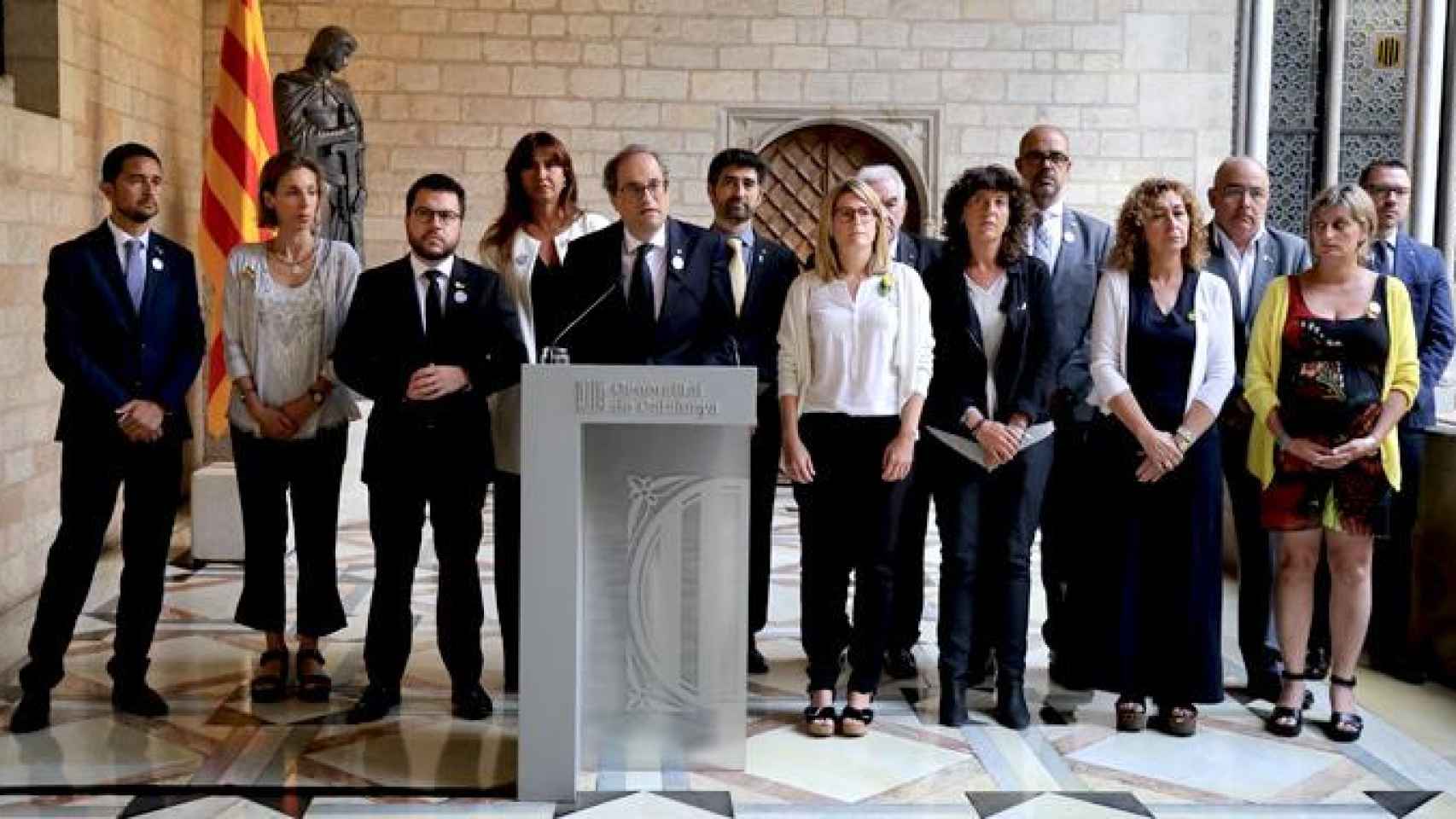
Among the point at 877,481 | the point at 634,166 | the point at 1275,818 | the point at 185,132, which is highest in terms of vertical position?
the point at 185,132

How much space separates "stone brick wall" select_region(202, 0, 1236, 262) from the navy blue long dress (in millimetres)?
5778

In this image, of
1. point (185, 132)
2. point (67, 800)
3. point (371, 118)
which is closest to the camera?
point (67, 800)

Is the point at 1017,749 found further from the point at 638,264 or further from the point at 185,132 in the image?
the point at 185,132

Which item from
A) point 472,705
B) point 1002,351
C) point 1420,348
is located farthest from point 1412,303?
point 472,705

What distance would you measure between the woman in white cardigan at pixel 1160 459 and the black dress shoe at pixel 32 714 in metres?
2.95

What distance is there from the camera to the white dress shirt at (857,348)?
3986 millimetres

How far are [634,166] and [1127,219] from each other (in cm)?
141

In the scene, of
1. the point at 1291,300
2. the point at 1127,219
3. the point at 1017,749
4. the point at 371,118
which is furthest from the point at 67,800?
the point at 371,118

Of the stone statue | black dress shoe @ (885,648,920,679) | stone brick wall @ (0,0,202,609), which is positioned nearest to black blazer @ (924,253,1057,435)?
black dress shoe @ (885,648,920,679)

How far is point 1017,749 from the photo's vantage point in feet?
13.2

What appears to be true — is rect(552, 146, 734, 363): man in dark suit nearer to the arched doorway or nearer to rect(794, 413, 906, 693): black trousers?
rect(794, 413, 906, 693): black trousers

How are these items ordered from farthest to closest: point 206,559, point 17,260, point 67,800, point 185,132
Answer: point 185,132 → point 206,559 → point 17,260 → point 67,800

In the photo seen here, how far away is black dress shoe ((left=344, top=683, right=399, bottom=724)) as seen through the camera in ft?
13.7

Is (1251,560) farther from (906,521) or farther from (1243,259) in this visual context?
(906,521)
